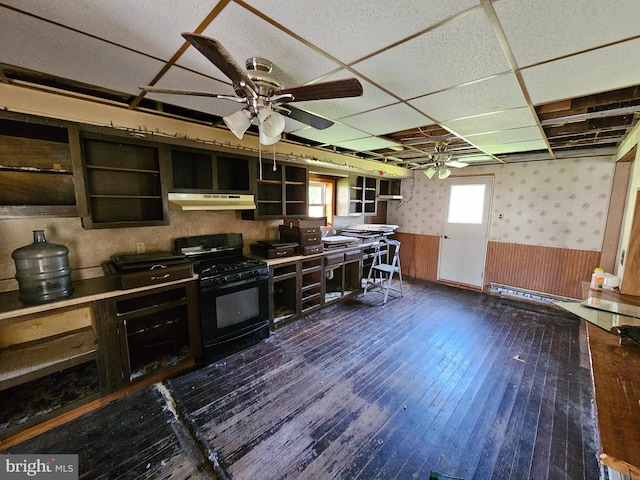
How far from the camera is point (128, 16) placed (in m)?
1.08

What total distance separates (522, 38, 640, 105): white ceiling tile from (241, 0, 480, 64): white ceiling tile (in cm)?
83

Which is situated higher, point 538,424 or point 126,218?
point 126,218

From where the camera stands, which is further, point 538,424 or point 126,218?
point 126,218

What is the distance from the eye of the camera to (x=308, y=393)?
2.15 metres

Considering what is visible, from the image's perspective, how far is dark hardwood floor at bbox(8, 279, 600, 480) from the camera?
1581mm

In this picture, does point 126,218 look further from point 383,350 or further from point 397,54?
point 383,350

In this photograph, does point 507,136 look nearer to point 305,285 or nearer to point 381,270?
point 381,270

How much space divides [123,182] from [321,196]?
8.91ft

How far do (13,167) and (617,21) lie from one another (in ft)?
11.5

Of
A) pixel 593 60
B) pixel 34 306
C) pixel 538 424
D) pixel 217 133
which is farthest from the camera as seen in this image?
pixel 217 133

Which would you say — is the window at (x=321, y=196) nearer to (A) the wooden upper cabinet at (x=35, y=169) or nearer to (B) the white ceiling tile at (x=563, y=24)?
(A) the wooden upper cabinet at (x=35, y=169)

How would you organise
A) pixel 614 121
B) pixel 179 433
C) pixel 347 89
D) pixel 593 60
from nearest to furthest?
pixel 347 89
pixel 593 60
pixel 179 433
pixel 614 121

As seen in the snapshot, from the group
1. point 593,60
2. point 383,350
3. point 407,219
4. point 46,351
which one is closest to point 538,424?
point 383,350

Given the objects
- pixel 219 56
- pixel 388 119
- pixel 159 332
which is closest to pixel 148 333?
pixel 159 332
